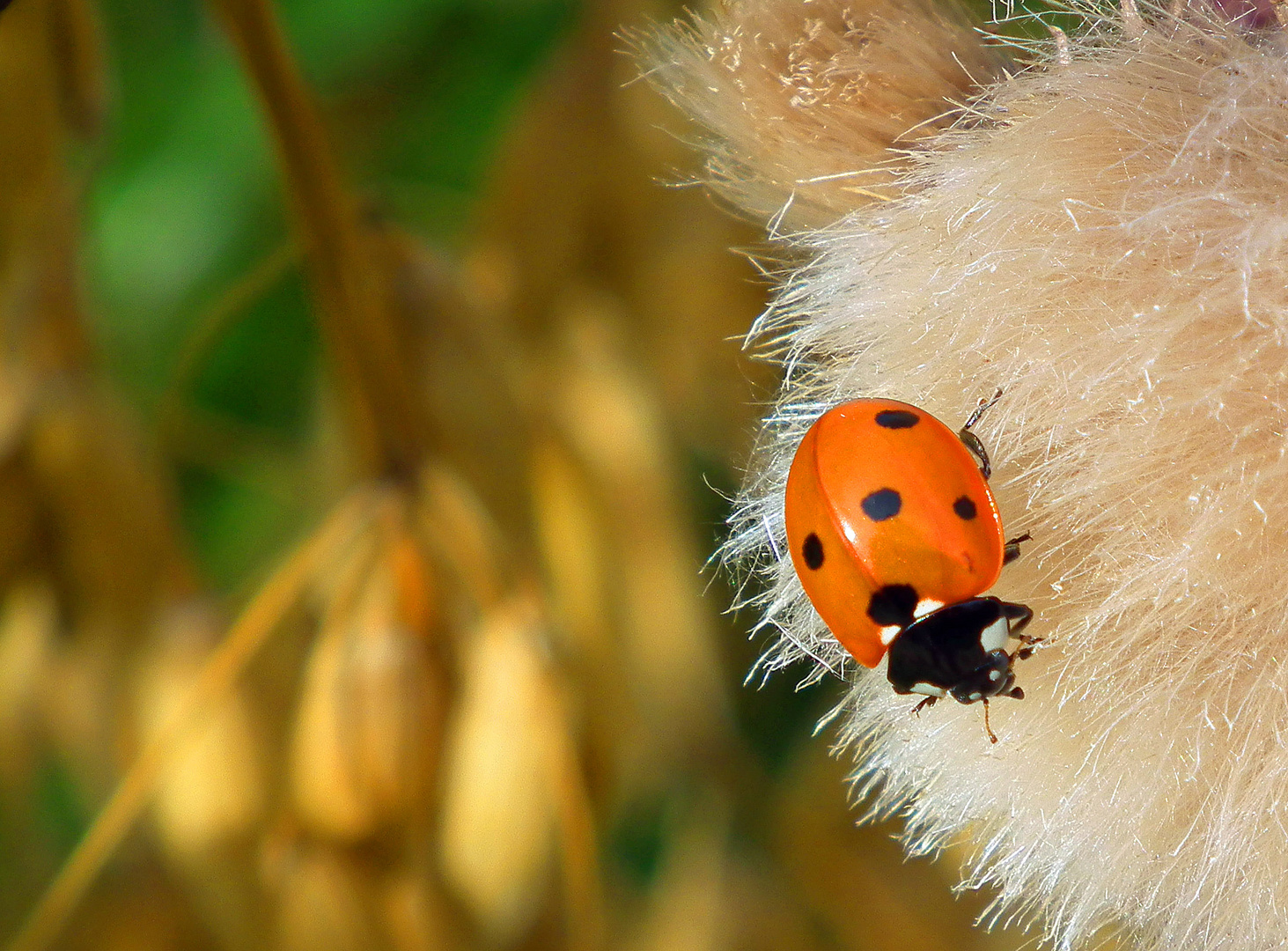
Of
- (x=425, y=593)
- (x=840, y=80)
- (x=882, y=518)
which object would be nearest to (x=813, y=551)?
(x=882, y=518)

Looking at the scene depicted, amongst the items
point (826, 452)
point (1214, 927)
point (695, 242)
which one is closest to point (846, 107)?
point (826, 452)

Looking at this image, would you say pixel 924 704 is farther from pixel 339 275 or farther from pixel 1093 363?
pixel 339 275

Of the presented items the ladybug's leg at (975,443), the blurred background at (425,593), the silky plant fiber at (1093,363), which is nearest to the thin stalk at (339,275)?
the blurred background at (425,593)

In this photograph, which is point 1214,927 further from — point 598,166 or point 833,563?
point 598,166

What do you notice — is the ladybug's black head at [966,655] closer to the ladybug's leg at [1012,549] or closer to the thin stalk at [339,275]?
the ladybug's leg at [1012,549]

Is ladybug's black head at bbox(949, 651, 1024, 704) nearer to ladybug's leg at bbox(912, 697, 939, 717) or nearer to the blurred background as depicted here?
ladybug's leg at bbox(912, 697, 939, 717)

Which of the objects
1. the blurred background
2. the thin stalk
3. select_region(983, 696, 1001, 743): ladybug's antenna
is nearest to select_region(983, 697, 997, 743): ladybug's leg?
select_region(983, 696, 1001, 743): ladybug's antenna
